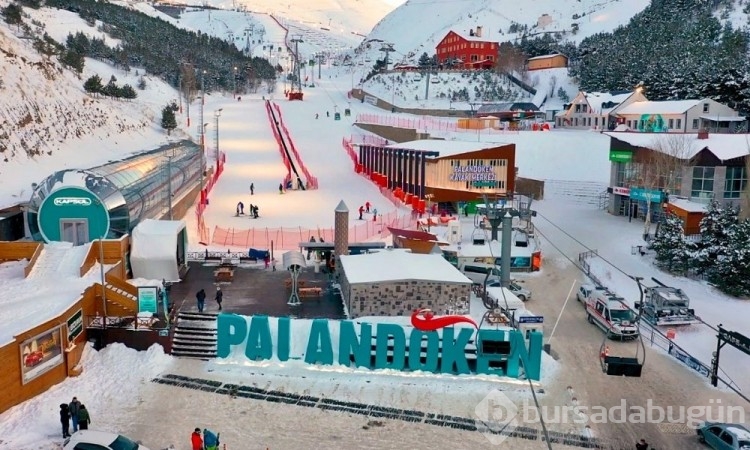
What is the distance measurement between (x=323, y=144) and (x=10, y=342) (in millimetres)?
46027

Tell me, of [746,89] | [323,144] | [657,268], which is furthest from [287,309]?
[746,89]

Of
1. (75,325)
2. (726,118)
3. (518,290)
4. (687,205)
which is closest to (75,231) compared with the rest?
(75,325)

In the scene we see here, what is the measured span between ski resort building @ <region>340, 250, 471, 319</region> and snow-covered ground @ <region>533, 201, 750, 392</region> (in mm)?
8008

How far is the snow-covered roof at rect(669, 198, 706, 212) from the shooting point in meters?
34.2

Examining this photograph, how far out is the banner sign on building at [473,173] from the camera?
1657 inches

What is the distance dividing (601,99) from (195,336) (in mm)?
54191

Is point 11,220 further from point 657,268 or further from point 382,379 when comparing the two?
point 657,268

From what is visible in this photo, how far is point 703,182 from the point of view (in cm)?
3725

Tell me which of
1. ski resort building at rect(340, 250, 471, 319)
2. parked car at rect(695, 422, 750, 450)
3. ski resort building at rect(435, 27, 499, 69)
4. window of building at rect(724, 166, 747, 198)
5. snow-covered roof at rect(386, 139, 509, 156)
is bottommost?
parked car at rect(695, 422, 750, 450)

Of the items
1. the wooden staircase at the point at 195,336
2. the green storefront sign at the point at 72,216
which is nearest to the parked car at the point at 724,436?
the wooden staircase at the point at 195,336

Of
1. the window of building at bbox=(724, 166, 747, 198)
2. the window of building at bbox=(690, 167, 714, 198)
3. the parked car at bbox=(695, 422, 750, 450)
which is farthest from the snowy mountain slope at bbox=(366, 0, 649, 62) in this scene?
the parked car at bbox=(695, 422, 750, 450)

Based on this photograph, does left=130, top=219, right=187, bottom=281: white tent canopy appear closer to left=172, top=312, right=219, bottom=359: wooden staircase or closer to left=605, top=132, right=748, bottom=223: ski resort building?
left=172, top=312, right=219, bottom=359: wooden staircase
